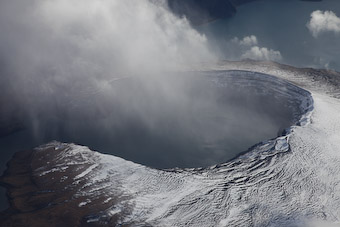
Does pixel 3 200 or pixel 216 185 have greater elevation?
pixel 216 185

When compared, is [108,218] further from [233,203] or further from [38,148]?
[38,148]

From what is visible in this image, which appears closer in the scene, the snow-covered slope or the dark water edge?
the snow-covered slope

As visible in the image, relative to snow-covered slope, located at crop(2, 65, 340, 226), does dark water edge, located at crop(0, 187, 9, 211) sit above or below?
below

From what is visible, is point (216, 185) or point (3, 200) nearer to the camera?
point (216, 185)

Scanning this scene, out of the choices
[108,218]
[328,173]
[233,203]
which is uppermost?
[328,173]

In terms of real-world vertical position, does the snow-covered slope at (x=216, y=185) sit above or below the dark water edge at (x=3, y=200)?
above

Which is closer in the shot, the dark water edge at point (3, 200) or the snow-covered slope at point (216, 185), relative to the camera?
the snow-covered slope at point (216, 185)

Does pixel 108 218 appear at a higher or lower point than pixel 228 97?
lower

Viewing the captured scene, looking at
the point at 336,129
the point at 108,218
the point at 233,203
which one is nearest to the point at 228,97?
the point at 336,129
